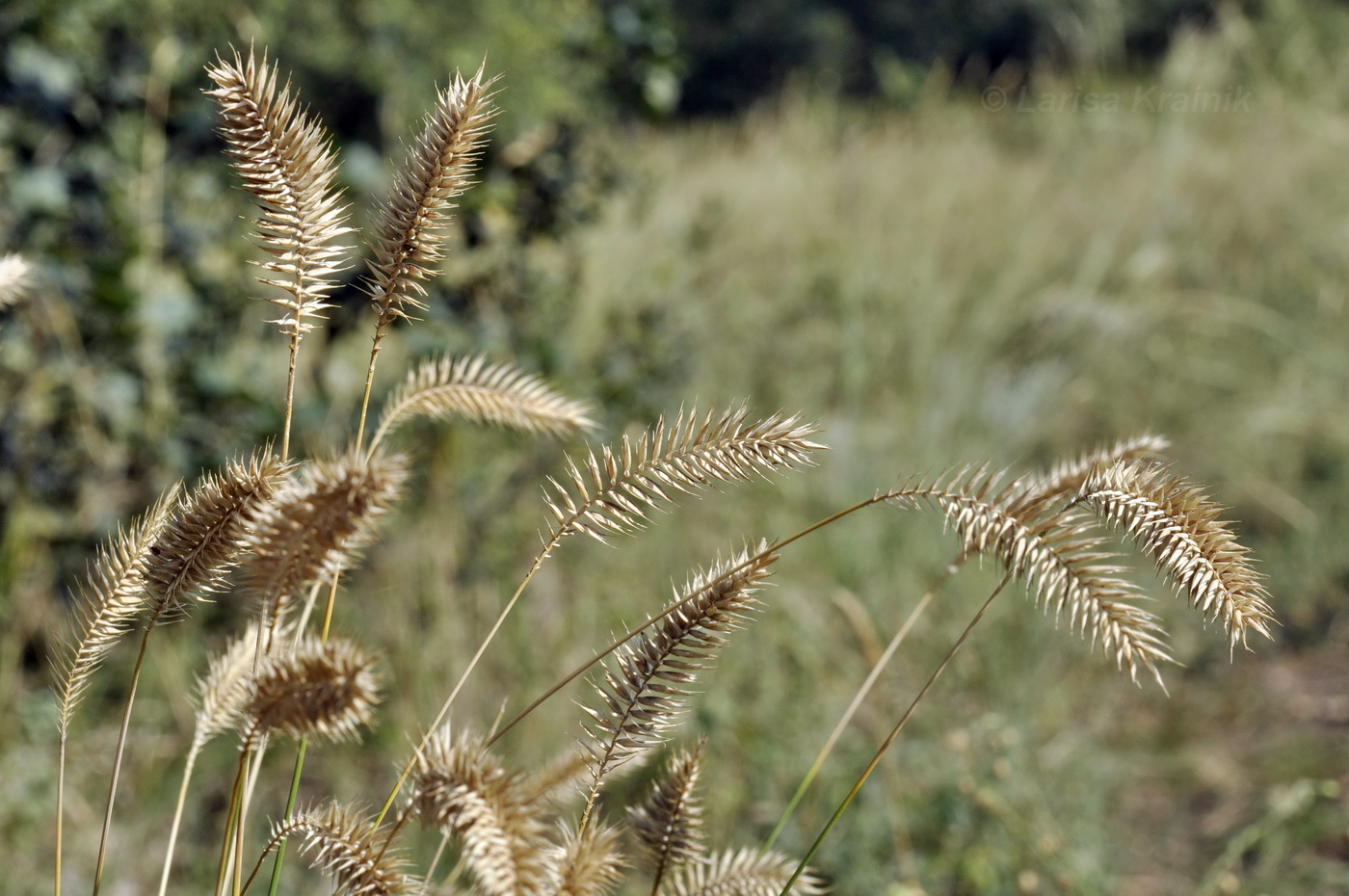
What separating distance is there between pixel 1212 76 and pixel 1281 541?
410 cm

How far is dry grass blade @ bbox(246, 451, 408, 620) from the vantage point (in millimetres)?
630

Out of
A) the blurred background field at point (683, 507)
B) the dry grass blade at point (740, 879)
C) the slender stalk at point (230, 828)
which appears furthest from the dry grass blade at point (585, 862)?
the blurred background field at point (683, 507)

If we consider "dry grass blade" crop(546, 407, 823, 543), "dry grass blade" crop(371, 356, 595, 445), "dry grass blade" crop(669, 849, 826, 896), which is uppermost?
"dry grass blade" crop(546, 407, 823, 543)

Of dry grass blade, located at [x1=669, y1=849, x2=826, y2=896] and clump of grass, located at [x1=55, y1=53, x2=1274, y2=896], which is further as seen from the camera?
dry grass blade, located at [x1=669, y1=849, x2=826, y2=896]

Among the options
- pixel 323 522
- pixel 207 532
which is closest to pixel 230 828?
pixel 207 532

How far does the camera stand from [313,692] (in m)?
0.65

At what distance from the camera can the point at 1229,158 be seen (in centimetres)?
648

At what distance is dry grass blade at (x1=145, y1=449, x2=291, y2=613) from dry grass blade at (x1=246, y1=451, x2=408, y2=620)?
0.36 feet

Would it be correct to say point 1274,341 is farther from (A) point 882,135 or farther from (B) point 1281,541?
(A) point 882,135

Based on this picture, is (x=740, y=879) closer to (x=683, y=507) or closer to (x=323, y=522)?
Answer: (x=323, y=522)

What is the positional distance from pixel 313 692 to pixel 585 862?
236 mm

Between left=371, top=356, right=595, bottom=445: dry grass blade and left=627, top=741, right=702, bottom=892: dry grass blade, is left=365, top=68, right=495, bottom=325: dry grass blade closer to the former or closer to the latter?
left=371, top=356, right=595, bottom=445: dry grass blade

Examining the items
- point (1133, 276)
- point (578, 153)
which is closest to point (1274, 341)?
point (1133, 276)

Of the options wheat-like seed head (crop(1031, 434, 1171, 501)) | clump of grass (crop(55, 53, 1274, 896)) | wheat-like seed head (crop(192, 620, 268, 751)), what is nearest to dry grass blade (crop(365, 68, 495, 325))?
clump of grass (crop(55, 53, 1274, 896))
